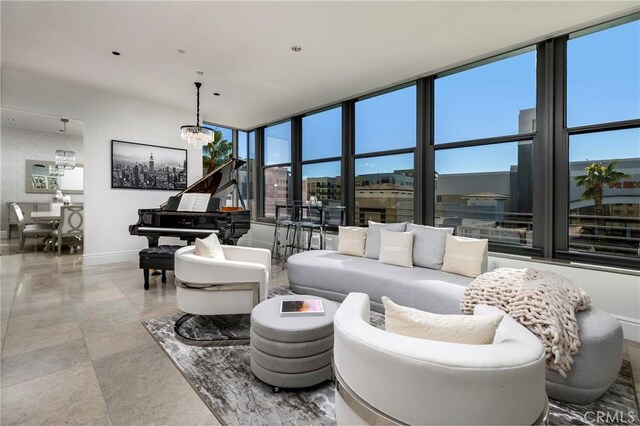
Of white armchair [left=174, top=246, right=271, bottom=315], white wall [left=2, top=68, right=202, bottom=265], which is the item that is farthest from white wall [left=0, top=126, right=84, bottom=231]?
white armchair [left=174, top=246, right=271, bottom=315]

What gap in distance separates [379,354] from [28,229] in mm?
8413

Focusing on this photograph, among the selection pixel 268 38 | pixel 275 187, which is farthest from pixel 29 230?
pixel 268 38

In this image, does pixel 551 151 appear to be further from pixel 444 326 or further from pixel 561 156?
pixel 444 326

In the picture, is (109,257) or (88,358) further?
(109,257)

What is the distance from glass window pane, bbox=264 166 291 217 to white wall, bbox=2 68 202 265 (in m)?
2.28

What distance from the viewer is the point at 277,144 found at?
7.14m

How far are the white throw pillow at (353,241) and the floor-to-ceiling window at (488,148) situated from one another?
4.13 ft

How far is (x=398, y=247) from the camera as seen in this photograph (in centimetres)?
345

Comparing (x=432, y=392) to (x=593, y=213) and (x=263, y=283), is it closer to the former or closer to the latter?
(x=263, y=283)

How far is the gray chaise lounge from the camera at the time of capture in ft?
5.80

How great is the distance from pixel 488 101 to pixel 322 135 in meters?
3.06

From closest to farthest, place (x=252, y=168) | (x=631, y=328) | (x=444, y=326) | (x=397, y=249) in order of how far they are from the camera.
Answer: (x=444, y=326), (x=631, y=328), (x=397, y=249), (x=252, y=168)

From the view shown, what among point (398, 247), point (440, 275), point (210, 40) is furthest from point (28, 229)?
point (440, 275)

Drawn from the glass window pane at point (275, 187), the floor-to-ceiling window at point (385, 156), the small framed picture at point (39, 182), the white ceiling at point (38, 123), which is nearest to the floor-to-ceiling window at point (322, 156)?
the floor-to-ceiling window at point (385, 156)
